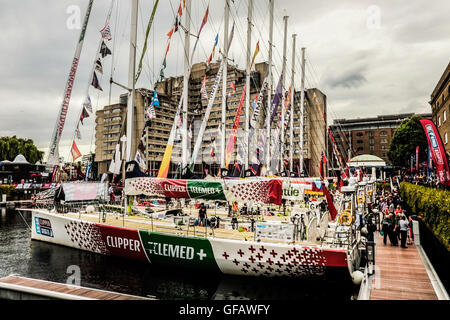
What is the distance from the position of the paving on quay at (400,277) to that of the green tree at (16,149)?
85.7 metres

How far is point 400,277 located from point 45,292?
10556mm

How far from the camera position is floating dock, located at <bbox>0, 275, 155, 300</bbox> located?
755 centimetres

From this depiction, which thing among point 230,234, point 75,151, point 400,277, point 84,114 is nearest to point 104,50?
point 84,114

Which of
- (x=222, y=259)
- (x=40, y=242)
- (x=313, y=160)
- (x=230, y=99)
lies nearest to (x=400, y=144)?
(x=313, y=160)

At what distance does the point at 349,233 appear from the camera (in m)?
12.1

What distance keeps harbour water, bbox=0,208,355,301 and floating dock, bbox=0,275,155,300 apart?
4.10 metres

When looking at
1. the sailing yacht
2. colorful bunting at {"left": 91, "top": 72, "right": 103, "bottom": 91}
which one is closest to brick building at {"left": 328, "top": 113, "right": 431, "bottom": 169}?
the sailing yacht

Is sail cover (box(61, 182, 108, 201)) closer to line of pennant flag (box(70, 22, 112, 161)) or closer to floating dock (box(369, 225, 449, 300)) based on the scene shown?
line of pennant flag (box(70, 22, 112, 161))

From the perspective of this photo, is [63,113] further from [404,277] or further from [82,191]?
[404,277]

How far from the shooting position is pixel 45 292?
300 inches

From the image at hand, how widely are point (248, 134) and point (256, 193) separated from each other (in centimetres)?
1377

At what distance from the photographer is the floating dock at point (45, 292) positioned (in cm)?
755

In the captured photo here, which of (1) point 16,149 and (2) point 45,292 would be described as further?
(1) point 16,149

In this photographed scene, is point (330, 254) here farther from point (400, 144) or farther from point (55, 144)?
point (400, 144)
